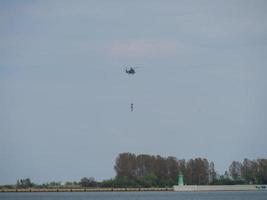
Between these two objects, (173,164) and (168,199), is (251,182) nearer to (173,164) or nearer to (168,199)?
(173,164)

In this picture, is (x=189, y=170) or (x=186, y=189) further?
(x=189, y=170)

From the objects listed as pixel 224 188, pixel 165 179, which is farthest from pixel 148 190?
pixel 224 188

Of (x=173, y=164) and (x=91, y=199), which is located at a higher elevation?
(x=173, y=164)

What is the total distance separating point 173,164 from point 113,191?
49.0 ft

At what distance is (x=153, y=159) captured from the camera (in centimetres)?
19938

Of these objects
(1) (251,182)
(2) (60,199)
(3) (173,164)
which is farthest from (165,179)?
(2) (60,199)

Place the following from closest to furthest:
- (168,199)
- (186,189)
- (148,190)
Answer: (168,199) → (186,189) → (148,190)

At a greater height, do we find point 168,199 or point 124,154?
point 124,154

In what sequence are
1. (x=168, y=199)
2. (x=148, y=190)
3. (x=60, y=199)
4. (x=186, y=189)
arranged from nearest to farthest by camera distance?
(x=168, y=199), (x=60, y=199), (x=186, y=189), (x=148, y=190)

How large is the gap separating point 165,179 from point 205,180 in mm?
9059

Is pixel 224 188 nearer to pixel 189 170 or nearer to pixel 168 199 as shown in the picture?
pixel 189 170

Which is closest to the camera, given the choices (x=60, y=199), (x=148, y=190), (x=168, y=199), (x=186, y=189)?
(x=168, y=199)

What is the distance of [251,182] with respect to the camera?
7697 inches

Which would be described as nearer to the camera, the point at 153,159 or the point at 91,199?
the point at 91,199
